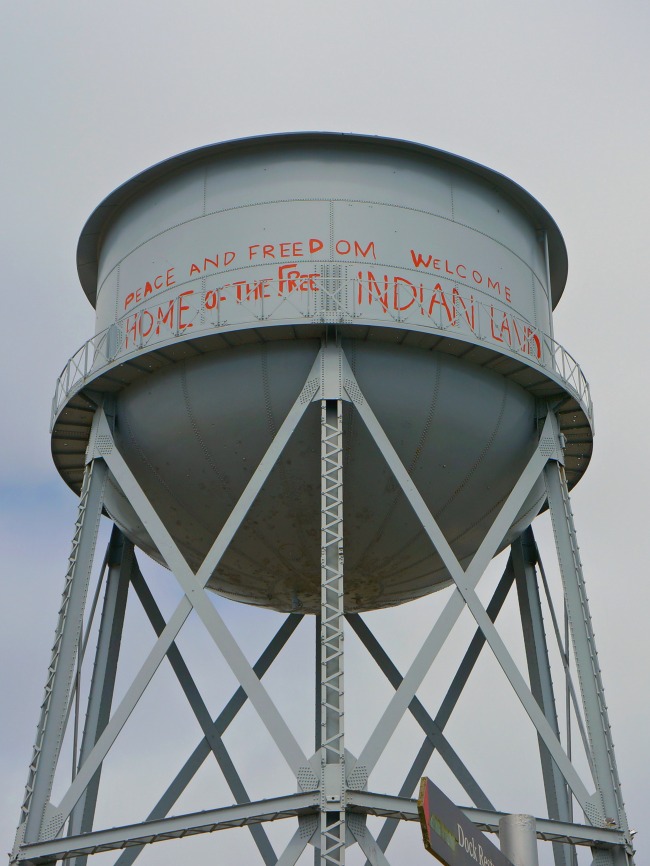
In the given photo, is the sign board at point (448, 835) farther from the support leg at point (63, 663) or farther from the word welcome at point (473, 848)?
the support leg at point (63, 663)

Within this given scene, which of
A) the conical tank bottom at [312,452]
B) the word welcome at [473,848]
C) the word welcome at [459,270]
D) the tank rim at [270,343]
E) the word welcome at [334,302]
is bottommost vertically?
the word welcome at [473,848]

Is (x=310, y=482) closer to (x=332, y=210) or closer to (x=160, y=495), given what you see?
(x=160, y=495)

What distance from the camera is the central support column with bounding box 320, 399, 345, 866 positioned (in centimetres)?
1145

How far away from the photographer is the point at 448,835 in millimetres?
6152

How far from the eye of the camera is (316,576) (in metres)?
15.4

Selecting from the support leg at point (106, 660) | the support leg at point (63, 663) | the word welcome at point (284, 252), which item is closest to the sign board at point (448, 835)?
the support leg at point (63, 663)

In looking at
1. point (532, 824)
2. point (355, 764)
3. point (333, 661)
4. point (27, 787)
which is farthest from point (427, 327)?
point (532, 824)

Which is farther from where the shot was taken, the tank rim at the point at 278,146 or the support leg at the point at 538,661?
the support leg at the point at 538,661

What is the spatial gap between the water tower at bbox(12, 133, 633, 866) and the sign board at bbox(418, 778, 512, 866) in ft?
17.9

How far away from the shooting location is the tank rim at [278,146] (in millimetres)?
14344

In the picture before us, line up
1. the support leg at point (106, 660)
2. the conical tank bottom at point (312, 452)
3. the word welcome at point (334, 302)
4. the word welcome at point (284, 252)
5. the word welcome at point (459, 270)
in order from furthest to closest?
the support leg at point (106, 660) < the word welcome at point (459, 270) < the word welcome at point (284, 252) < the conical tank bottom at point (312, 452) < the word welcome at point (334, 302)

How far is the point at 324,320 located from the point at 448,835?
7.70 meters

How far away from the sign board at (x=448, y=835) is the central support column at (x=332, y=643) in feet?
16.1

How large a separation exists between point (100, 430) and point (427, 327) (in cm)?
392
